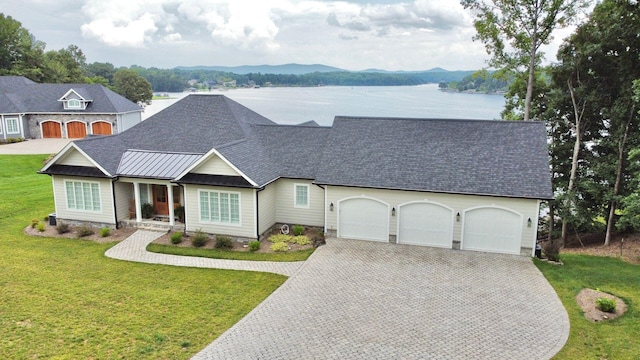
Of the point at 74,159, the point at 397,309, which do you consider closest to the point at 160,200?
the point at 74,159

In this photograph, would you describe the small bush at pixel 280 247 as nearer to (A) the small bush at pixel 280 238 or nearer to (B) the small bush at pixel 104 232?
(A) the small bush at pixel 280 238

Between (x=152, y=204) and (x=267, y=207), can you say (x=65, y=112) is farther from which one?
(x=267, y=207)

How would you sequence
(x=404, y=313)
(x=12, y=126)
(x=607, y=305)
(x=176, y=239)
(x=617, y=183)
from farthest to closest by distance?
(x=12, y=126)
(x=617, y=183)
(x=176, y=239)
(x=404, y=313)
(x=607, y=305)

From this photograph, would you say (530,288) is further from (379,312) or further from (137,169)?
(137,169)

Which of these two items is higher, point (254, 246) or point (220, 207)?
point (220, 207)

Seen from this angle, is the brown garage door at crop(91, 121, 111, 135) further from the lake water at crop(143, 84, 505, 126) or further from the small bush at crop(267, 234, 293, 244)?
the small bush at crop(267, 234, 293, 244)

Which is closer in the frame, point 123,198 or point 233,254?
point 233,254

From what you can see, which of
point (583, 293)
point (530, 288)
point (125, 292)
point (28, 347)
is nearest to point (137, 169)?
point (125, 292)
